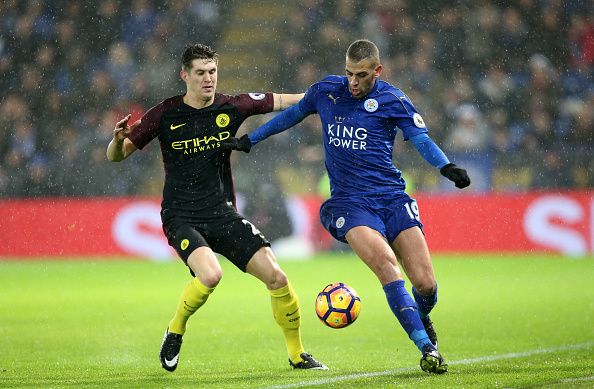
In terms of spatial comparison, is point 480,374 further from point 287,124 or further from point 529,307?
point 529,307

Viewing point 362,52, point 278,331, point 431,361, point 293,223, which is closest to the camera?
point 431,361

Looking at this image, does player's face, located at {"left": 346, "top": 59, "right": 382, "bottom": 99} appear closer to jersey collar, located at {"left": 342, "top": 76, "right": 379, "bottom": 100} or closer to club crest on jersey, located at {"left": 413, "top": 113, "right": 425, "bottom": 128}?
jersey collar, located at {"left": 342, "top": 76, "right": 379, "bottom": 100}

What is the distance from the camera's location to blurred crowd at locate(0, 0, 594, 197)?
13953 mm

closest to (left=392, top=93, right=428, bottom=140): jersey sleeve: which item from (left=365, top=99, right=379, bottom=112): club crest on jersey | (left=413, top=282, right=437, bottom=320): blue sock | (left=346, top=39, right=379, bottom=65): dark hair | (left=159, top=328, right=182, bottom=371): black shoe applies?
(left=365, top=99, right=379, bottom=112): club crest on jersey

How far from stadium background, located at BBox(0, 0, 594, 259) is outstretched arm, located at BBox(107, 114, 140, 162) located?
26.5 feet

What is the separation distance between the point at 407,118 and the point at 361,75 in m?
0.43

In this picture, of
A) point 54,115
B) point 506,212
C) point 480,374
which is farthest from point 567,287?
point 54,115

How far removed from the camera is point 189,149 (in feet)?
18.1

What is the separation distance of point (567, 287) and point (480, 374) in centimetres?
563

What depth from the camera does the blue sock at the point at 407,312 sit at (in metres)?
4.91

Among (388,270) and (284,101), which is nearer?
(388,270)

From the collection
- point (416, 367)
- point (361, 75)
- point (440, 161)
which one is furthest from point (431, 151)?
point (416, 367)

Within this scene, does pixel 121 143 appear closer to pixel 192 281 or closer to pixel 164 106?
pixel 164 106

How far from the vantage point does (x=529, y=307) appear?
336 inches
